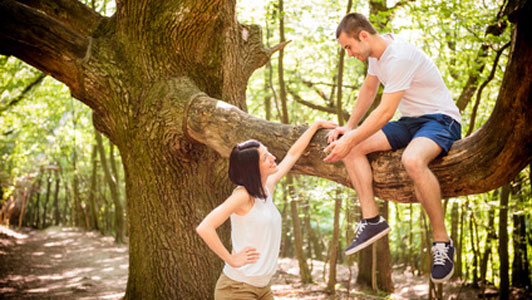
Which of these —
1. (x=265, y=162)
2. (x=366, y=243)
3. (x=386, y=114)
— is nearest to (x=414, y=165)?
(x=386, y=114)

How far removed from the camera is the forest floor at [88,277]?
8.89 m

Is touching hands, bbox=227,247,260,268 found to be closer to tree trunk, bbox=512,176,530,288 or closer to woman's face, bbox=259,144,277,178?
woman's face, bbox=259,144,277,178

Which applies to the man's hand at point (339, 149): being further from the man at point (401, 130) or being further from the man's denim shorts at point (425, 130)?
the man's denim shorts at point (425, 130)

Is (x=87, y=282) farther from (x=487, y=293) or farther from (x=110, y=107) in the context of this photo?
(x=487, y=293)

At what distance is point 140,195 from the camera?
495 centimetres

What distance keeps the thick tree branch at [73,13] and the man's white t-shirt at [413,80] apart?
163 inches

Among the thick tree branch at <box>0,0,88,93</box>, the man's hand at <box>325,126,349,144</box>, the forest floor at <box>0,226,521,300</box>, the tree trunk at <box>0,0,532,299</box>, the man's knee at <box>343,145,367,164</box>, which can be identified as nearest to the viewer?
the man's knee at <box>343,145,367,164</box>

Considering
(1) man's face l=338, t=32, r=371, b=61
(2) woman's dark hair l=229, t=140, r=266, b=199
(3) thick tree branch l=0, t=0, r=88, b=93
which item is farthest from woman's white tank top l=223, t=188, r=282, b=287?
(3) thick tree branch l=0, t=0, r=88, b=93

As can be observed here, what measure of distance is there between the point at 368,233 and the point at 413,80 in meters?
1.30

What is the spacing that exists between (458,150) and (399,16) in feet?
23.3

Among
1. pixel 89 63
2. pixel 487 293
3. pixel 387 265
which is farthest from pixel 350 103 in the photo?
pixel 89 63

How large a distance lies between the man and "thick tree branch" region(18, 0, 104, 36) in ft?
12.5

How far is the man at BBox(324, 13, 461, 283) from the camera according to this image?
3074 mm

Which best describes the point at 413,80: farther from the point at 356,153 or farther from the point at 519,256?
the point at 519,256
